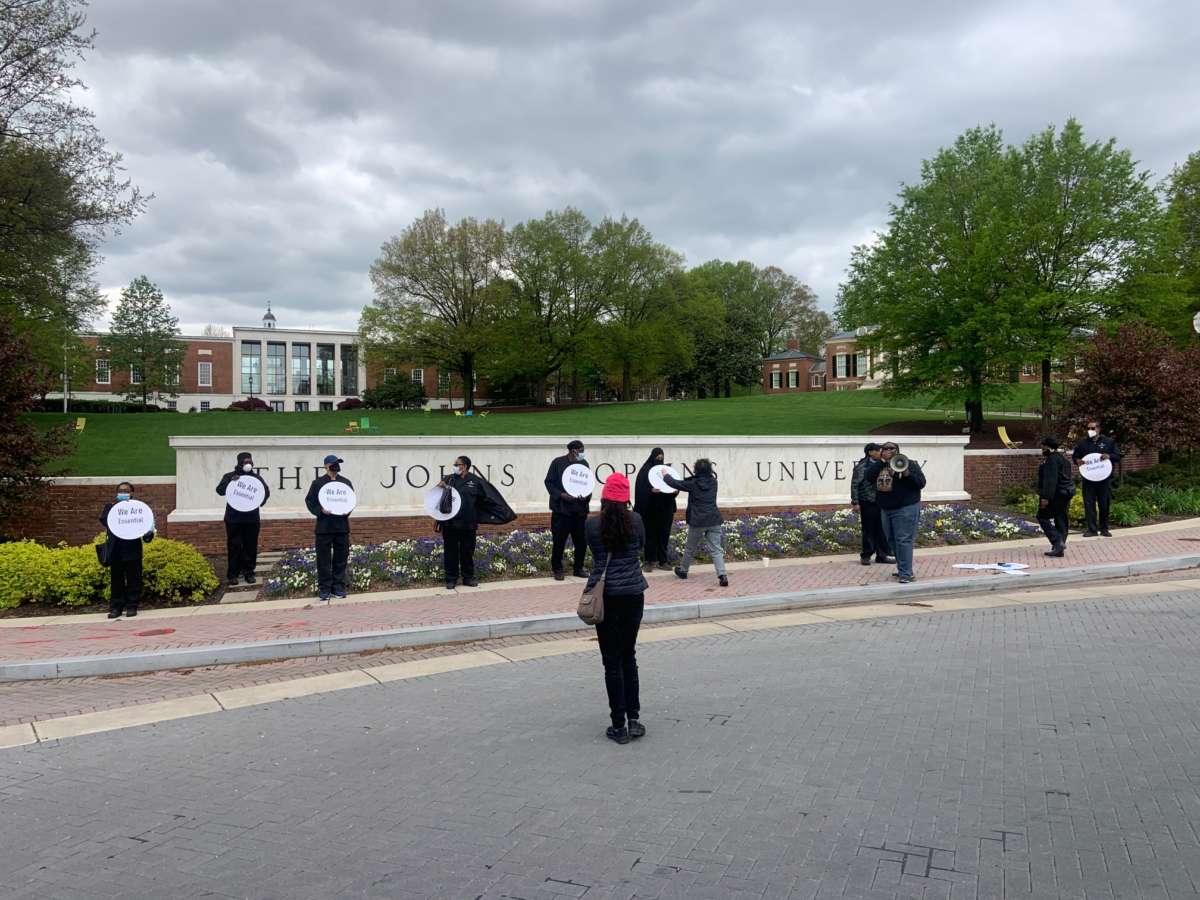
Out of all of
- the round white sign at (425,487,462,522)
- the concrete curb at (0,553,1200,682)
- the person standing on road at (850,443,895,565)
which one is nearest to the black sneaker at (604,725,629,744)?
the concrete curb at (0,553,1200,682)

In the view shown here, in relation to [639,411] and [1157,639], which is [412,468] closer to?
[1157,639]

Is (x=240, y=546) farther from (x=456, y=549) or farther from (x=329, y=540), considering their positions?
(x=456, y=549)

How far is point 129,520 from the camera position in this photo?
388 inches

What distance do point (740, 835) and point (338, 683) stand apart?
14.2ft

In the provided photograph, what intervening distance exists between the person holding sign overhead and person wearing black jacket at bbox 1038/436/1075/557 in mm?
5776

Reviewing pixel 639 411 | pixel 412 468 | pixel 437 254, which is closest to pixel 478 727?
pixel 412 468

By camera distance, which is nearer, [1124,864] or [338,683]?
[1124,864]

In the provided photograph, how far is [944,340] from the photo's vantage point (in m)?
33.4

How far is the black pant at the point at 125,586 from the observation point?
1014cm

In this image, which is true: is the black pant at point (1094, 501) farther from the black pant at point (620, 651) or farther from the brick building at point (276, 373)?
the brick building at point (276, 373)

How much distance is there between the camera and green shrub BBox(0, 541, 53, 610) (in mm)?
10586

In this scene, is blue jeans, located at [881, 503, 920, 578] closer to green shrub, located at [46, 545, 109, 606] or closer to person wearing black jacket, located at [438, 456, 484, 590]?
person wearing black jacket, located at [438, 456, 484, 590]

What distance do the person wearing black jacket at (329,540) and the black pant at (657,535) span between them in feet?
14.2

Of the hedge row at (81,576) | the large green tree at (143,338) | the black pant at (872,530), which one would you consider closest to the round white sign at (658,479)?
the black pant at (872,530)
